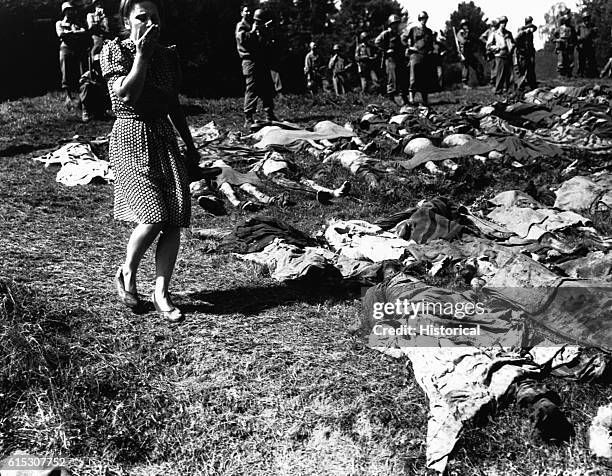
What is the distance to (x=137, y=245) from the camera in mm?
3984

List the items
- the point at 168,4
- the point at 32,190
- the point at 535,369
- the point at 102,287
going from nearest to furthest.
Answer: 1. the point at 535,369
2. the point at 102,287
3. the point at 32,190
4. the point at 168,4

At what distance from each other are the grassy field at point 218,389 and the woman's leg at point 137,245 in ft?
0.88

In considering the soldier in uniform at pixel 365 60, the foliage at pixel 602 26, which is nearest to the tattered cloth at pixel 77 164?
the soldier in uniform at pixel 365 60

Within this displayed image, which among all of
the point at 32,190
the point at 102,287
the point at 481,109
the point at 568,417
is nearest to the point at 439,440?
the point at 568,417

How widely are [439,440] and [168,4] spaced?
16.7m

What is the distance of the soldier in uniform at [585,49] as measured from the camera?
902 inches

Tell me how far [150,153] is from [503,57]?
52.5 ft

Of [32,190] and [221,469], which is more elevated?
[32,190]

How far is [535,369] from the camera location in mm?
3811

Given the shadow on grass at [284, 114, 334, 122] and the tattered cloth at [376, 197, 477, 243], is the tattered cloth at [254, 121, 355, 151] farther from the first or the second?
the tattered cloth at [376, 197, 477, 243]

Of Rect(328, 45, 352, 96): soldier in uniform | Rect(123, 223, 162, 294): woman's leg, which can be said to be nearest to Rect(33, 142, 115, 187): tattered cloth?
Rect(123, 223, 162, 294): woman's leg

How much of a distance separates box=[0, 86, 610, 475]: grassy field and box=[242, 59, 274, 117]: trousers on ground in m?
7.20

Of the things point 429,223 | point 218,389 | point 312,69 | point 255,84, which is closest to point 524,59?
point 312,69

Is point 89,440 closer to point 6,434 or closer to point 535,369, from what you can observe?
point 6,434
